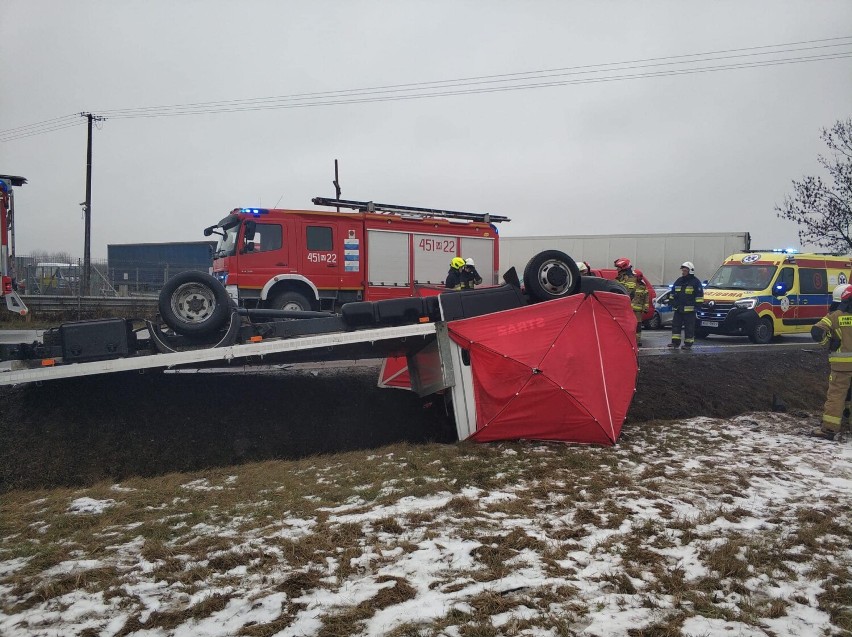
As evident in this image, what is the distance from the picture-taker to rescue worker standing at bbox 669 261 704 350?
11.7 meters

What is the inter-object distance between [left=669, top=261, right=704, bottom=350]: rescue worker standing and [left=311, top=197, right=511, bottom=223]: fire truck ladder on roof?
5549 mm

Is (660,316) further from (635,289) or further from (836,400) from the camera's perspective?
(836,400)

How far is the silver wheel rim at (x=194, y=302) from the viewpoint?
6.64 m

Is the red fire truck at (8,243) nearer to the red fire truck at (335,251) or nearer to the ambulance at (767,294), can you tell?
the red fire truck at (335,251)

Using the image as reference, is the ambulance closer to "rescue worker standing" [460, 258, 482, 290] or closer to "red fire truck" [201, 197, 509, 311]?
"red fire truck" [201, 197, 509, 311]

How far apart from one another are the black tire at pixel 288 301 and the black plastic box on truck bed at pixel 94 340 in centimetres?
653

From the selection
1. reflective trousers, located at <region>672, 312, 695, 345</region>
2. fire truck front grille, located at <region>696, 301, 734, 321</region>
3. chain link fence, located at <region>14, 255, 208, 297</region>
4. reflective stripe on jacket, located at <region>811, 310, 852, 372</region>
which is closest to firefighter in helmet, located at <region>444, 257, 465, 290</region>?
reflective trousers, located at <region>672, 312, 695, 345</region>

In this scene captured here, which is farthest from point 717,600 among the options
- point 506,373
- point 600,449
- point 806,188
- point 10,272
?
point 806,188

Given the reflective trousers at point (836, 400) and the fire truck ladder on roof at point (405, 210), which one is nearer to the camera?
the reflective trousers at point (836, 400)

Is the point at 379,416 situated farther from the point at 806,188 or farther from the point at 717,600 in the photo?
the point at 806,188

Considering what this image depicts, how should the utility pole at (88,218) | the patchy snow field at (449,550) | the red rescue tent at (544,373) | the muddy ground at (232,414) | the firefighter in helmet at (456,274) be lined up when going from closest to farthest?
the patchy snow field at (449,550)
the red rescue tent at (544,373)
the muddy ground at (232,414)
the firefighter in helmet at (456,274)
the utility pole at (88,218)

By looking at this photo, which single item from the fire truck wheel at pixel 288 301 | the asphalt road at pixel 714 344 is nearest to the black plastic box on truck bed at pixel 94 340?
the fire truck wheel at pixel 288 301

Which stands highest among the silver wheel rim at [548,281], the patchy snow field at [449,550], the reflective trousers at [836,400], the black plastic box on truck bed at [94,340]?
the silver wheel rim at [548,281]

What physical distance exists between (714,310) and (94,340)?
13.3 m
